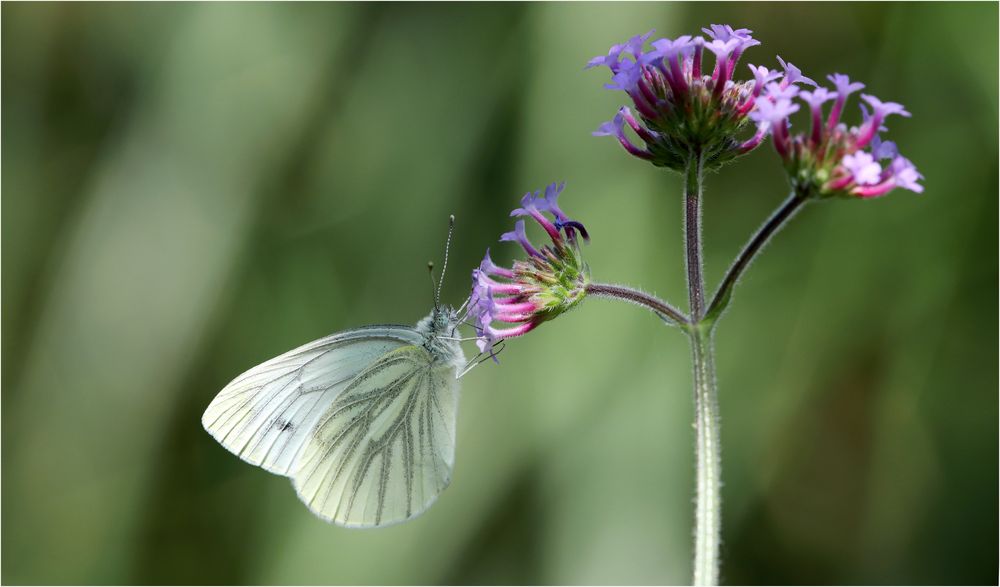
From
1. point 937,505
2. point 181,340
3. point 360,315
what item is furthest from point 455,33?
point 937,505

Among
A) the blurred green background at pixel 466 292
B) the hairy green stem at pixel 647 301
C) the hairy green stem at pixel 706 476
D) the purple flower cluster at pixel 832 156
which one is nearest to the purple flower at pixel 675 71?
the purple flower cluster at pixel 832 156

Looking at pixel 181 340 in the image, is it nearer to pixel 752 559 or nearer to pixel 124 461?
pixel 124 461

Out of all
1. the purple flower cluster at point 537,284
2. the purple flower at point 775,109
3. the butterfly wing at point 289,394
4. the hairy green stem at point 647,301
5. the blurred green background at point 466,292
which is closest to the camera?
the purple flower at point 775,109

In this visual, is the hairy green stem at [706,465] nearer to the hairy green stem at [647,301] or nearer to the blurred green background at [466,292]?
the hairy green stem at [647,301]

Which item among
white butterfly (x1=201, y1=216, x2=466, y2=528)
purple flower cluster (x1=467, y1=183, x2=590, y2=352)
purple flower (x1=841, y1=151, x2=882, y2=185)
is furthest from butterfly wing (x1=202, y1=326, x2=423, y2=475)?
purple flower (x1=841, y1=151, x2=882, y2=185)

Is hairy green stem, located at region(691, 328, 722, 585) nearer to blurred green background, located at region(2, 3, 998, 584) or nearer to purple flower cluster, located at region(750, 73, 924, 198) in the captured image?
purple flower cluster, located at region(750, 73, 924, 198)

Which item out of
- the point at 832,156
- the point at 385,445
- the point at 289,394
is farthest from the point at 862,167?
the point at 289,394
